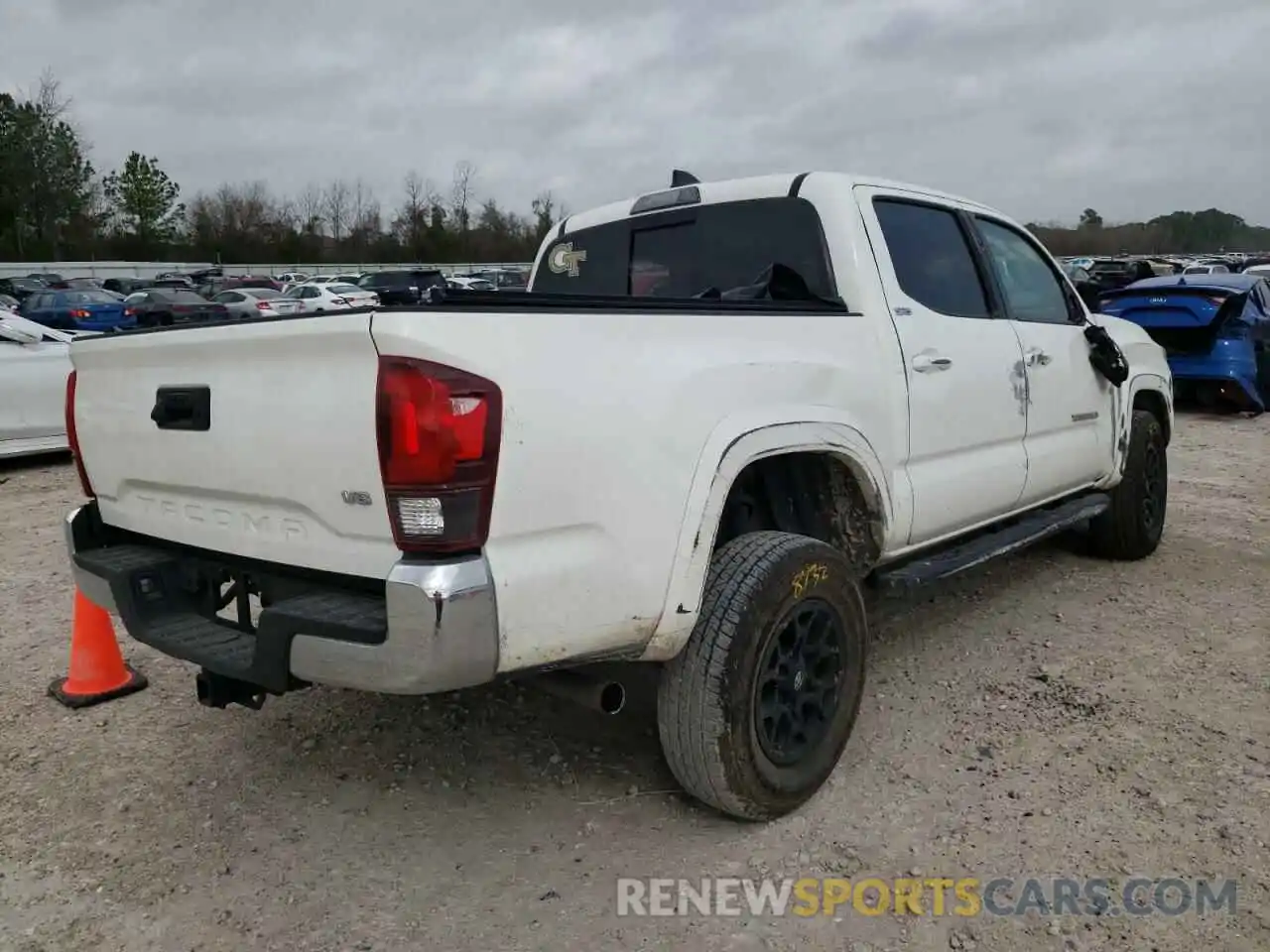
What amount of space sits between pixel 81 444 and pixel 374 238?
241 ft

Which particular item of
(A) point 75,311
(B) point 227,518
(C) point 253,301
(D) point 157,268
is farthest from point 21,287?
(B) point 227,518

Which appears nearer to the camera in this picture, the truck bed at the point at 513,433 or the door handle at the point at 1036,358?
the truck bed at the point at 513,433

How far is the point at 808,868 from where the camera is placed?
8.97 feet

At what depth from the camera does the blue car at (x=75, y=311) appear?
22.7 m

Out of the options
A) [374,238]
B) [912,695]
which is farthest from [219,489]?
[374,238]

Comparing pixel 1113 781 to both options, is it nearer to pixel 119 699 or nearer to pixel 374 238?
pixel 119 699

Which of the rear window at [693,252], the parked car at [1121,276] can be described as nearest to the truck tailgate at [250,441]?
the rear window at [693,252]

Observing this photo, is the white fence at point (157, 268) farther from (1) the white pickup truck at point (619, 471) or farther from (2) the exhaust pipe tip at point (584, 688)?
(2) the exhaust pipe tip at point (584, 688)

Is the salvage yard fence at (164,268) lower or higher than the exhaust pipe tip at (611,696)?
higher

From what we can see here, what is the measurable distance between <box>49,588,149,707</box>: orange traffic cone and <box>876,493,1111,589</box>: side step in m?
2.99

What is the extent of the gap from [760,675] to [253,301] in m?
28.4

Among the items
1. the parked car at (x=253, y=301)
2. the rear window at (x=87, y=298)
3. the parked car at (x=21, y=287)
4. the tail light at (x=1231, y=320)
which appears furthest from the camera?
the parked car at (x=21, y=287)

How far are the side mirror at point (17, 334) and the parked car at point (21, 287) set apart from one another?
26.5 meters

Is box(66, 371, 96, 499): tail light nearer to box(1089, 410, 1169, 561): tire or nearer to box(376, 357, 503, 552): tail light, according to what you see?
box(376, 357, 503, 552): tail light
